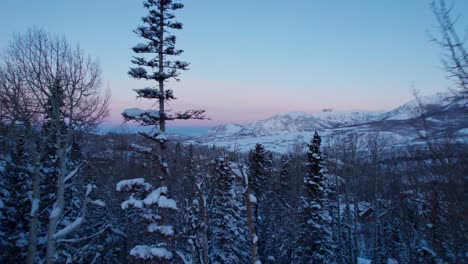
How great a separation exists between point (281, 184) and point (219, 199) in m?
11.4

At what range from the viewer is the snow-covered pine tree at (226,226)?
2134 centimetres

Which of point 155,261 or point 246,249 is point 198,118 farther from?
point 246,249

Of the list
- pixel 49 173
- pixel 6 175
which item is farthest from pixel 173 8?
pixel 6 175

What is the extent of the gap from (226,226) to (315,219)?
584 centimetres

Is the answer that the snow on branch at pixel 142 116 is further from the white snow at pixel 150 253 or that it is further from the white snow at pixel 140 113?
the white snow at pixel 150 253

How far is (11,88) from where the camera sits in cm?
1158

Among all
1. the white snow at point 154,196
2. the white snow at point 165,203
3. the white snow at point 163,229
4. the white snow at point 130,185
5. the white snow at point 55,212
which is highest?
the white snow at point 130,185

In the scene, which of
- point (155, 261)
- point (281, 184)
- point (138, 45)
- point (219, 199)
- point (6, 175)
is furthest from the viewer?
point (281, 184)

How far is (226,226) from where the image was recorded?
21672mm

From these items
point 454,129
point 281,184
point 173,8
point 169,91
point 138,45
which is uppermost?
point 173,8

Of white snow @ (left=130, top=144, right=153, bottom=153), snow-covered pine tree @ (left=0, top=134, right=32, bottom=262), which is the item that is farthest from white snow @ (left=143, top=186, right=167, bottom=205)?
snow-covered pine tree @ (left=0, top=134, right=32, bottom=262)

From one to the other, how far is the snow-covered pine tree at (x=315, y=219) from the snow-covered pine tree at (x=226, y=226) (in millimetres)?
3980

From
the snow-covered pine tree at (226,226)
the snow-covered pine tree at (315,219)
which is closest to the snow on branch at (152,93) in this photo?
the snow-covered pine tree at (226,226)

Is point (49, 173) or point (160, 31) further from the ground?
point (160, 31)
